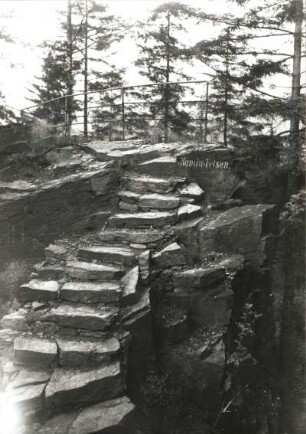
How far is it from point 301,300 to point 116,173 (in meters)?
5.40

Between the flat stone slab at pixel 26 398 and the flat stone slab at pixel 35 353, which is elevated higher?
the flat stone slab at pixel 35 353

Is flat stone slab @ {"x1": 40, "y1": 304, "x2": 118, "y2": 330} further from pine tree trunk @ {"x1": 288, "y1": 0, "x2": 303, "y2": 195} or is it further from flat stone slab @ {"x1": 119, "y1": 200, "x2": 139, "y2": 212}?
pine tree trunk @ {"x1": 288, "y1": 0, "x2": 303, "y2": 195}

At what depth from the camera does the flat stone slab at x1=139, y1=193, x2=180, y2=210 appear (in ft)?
28.6

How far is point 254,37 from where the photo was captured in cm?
1146

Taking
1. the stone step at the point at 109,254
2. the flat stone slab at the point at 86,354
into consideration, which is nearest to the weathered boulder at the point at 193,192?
the stone step at the point at 109,254

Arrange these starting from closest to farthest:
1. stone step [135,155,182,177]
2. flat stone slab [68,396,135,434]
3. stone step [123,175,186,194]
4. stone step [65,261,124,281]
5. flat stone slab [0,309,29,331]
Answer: flat stone slab [68,396,135,434], flat stone slab [0,309,29,331], stone step [65,261,124,281], stone step [123,175,186,194], stone step [135,155,182,177]

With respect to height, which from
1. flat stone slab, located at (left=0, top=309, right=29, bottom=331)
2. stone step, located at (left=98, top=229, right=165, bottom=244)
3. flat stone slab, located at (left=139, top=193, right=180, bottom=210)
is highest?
flat stone slab, located at (left=139, top=193, right=180, bottom=210)

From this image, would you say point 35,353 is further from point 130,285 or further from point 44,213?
point 44,213

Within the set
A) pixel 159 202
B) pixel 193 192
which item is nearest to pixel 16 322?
pixel 159 202

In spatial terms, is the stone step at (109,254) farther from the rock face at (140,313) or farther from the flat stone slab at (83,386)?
the flat stone slab at (83,386)

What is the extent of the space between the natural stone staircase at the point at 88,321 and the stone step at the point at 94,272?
0.02 meters

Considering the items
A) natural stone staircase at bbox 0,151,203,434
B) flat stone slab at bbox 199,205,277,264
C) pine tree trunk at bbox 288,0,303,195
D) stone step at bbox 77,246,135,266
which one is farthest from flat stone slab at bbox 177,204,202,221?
pine tree trunk at bbox 288,0,303,195

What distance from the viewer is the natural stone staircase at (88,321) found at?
560 cm

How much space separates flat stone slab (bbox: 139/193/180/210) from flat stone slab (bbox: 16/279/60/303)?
266 cm
